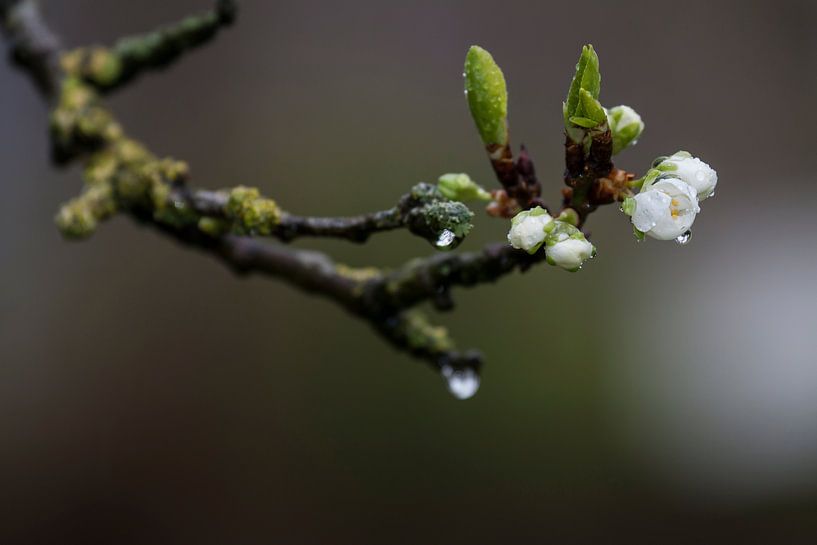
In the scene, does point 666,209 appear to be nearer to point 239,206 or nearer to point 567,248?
point 567,248

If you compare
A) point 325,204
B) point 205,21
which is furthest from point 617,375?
point 205,21

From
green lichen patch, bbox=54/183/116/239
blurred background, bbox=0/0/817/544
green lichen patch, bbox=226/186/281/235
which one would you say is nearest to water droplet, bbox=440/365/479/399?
green lichen patch, bbox=226/186/281/235

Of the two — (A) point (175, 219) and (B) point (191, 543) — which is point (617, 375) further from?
(A) point (175, 219)

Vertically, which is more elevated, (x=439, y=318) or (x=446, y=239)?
(x=439, y=318)

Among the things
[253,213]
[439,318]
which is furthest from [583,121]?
[439,318]

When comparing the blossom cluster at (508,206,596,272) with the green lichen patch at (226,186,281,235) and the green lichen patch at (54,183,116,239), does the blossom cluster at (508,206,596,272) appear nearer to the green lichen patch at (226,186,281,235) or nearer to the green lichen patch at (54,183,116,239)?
the green lichen patch at (226,186,281,235)

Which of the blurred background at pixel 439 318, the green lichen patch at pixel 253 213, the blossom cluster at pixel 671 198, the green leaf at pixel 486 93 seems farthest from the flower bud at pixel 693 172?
the blurred background at pixel 439 318
